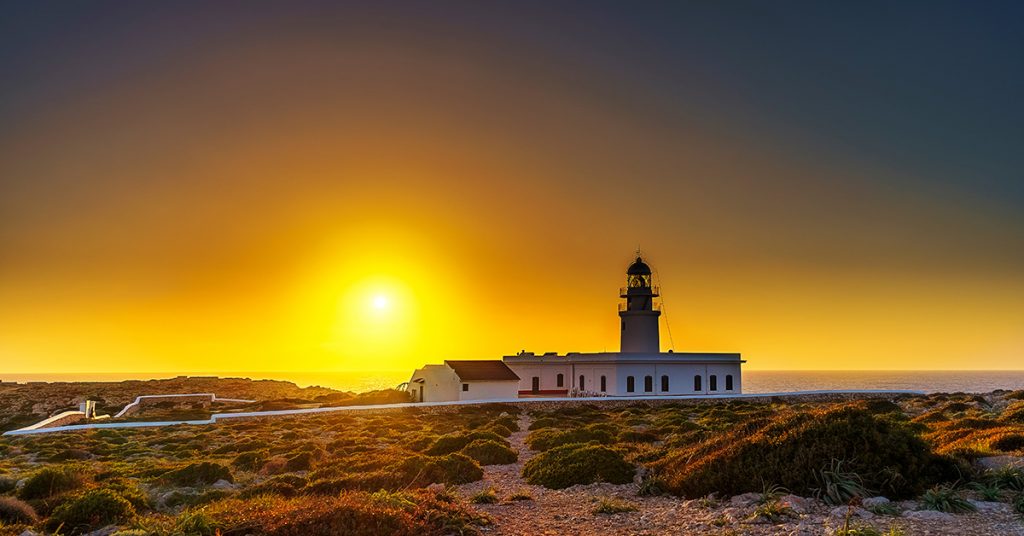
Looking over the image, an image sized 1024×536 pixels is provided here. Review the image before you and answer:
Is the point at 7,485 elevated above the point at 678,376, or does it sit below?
below

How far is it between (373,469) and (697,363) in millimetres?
35011

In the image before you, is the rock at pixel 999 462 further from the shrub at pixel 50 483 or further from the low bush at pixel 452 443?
the shrub at pixel 50 483

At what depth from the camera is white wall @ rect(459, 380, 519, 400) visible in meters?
41.7

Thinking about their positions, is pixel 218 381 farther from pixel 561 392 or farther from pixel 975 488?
pixel 975 488

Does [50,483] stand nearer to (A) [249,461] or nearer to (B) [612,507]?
(A) [249,461]

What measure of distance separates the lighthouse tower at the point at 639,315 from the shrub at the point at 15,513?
41.6 meters

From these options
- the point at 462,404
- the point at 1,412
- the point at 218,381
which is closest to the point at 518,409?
the point at 462,404

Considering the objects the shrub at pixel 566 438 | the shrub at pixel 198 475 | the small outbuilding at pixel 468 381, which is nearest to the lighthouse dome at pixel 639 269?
the small outbuilding at pixel 468 381

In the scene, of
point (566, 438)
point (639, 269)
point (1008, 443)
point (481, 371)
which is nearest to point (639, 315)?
point (639, 269)

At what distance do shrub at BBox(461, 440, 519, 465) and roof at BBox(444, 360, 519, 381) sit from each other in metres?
21.1

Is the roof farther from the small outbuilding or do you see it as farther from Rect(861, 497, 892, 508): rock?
Rect(861, 497, 892, 508): rock

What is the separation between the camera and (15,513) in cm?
1171

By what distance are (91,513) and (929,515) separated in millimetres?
13928

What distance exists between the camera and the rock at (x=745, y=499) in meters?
11.2
